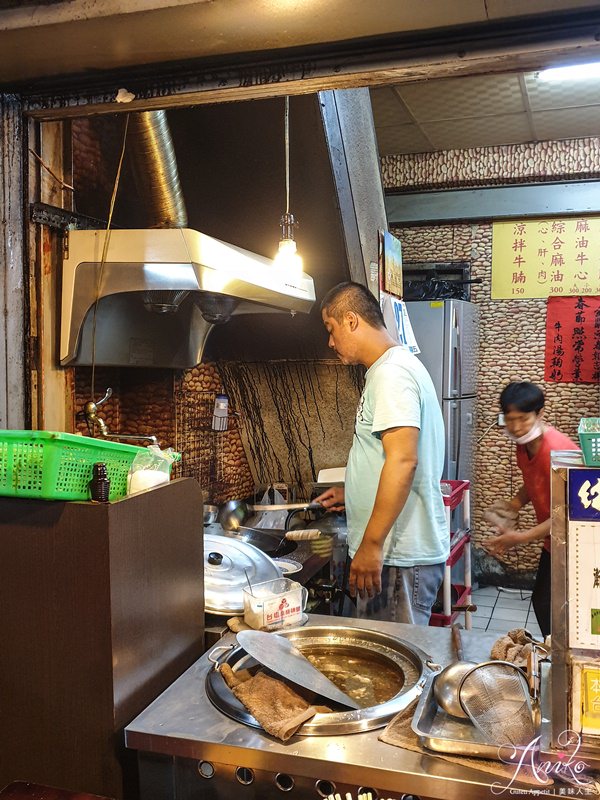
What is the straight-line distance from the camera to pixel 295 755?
1.31 meters

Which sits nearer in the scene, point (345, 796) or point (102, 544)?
point (345, 796)

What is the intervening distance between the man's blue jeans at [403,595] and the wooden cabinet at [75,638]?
4.22 feet

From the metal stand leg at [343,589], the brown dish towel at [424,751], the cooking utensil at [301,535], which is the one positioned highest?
the brown dish towel at [424,751]

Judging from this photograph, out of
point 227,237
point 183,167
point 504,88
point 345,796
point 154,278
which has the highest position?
point 504,88

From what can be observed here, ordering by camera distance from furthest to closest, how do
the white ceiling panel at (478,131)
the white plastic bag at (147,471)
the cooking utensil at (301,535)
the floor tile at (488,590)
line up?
1. the floor tile at (488,590)
2. the white ceiling panel at (478,131)
3. the cooking utensil at (301,535)
4. the white plastic bag at (147,471)

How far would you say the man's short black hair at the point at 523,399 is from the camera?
3521 mm

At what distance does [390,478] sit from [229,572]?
691mm

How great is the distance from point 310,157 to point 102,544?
7.53 feet

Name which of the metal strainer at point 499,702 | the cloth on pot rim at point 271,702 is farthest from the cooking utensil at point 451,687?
the cloth on pot rim at point 271,702

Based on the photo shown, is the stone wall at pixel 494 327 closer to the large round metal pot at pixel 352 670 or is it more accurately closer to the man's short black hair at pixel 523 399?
the man's short black hair at pixel 523 399

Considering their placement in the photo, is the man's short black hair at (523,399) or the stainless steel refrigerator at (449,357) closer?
the man's short black hair at (523,399)

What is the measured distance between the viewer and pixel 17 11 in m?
1.69

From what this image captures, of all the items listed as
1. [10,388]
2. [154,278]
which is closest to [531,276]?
[154,278]

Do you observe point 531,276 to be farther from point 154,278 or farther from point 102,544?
point 102,544
